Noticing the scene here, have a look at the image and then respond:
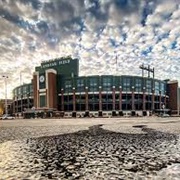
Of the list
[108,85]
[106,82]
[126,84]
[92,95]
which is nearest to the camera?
[92,95]

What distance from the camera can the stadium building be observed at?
141 m

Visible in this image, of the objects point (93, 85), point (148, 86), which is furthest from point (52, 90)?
point (148, 86)

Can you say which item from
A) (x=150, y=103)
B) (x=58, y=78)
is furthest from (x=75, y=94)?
(x=150, y=103)

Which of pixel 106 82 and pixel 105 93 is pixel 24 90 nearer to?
pixel 105 93

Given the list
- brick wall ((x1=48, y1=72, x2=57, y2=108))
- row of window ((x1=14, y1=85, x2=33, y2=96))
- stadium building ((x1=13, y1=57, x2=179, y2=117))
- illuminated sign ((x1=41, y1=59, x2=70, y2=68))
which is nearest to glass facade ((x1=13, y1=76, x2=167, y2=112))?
stadium building ((x1=13, y1=57, x2=179, y2=117))

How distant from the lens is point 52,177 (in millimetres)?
7246

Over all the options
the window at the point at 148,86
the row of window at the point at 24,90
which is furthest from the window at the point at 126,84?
the row of window at the point at 24,90

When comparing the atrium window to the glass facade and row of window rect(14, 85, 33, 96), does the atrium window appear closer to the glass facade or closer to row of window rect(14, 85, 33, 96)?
the glass facade

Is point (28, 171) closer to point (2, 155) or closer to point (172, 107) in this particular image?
point (2, 155)

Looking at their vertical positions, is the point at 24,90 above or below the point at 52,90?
above

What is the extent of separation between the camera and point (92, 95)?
14312cm

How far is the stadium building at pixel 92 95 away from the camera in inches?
5546

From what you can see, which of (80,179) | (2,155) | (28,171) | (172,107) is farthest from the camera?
(172,107)

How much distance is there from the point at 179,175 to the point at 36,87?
5646 inches
